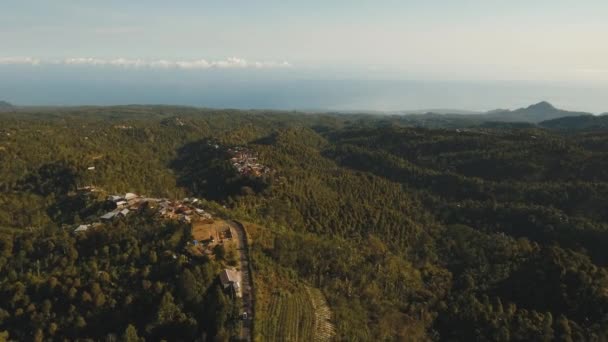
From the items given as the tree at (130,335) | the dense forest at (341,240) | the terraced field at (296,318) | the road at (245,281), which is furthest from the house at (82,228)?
the terraced field at (296,318)

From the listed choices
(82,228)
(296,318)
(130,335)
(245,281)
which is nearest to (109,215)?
(82,228)

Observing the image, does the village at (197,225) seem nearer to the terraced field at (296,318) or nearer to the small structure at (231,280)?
the small structure at (231,280)

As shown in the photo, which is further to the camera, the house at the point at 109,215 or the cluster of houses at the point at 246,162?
the cluster of houses at the point at 246,162

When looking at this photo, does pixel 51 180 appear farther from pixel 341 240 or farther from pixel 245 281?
pixel 341 240

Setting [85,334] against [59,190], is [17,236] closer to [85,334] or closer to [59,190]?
[85,334]

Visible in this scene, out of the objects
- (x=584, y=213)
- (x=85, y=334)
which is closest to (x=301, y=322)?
(x=85, y=334)

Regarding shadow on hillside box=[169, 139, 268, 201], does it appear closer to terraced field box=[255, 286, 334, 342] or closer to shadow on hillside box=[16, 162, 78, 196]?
shadow on hillside box=[16, 162, 78, 196]

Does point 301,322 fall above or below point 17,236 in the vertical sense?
below
